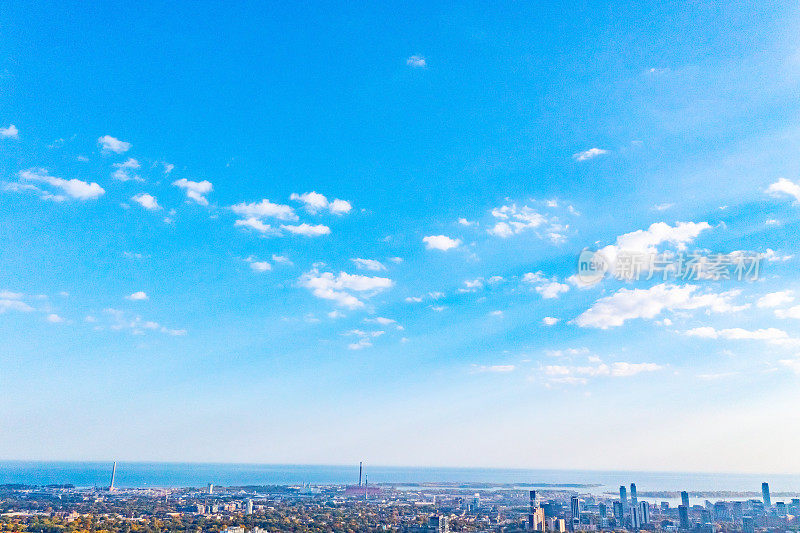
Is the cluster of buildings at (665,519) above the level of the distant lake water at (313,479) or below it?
above

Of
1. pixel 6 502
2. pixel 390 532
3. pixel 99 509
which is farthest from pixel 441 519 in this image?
pixel 6 502

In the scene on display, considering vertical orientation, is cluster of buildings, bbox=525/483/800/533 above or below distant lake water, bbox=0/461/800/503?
above

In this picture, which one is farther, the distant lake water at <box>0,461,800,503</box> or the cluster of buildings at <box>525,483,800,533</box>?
the distant lake water at <box>0,461,800,503</box>

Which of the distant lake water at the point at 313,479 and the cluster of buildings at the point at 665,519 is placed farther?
the distant lake water at the point at 313,479

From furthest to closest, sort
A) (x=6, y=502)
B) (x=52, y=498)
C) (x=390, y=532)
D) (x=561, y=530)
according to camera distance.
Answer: (x=52, y=498) < (x=6, y=502) < (x=561, y=530) < (x=390, y=532)

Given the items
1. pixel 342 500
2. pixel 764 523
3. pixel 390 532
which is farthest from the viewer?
pixel 342 500

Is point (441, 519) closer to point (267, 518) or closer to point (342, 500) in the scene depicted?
point (267, 518)

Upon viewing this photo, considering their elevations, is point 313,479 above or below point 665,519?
below

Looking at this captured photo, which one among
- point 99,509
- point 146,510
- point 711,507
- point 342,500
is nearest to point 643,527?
point 711,507

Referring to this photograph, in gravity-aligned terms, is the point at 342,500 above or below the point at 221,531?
below

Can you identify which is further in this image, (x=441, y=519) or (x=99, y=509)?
(x=99, y=509)

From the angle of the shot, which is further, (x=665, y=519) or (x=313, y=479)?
(x=313, y=479)
